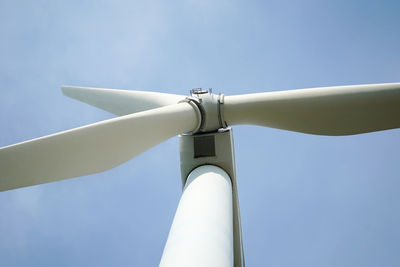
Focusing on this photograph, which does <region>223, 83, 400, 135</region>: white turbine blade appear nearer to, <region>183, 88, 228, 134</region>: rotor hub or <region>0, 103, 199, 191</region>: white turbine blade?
<region>183, 88, 228, 134</region>: rotor hub

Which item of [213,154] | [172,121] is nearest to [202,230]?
[172,121]

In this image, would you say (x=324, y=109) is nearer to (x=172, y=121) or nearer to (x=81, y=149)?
(x=172, y=121)

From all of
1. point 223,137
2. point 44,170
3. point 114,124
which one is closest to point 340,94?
point 223,137

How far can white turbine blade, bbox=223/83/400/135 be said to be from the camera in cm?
760

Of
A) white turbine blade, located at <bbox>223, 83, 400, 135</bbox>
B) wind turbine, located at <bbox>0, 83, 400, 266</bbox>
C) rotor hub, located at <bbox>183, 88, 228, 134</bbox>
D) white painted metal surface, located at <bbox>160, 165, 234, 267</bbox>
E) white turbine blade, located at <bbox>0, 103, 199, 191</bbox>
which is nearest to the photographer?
white painted metal surface, located at <bbox>160, 165, 234, 267</bbox>

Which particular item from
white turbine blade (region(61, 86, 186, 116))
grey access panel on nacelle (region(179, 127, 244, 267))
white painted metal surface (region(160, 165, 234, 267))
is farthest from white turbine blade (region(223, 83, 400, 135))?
white turbine blade (region(61, 86, 186, 116))

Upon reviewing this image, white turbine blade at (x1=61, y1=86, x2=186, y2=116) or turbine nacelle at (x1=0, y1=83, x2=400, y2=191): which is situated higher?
white turbine blade at (x1=61, y1=86, x2=186, y2=116)

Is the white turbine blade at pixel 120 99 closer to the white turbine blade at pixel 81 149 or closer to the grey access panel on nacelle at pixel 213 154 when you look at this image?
the grey access panel on nacelle at pixel 213 154

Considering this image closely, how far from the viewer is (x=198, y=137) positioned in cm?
957

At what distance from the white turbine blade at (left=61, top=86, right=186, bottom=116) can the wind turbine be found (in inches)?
1.4

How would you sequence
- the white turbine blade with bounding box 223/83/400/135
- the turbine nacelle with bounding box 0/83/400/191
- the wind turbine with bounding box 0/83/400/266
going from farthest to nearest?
1. the white turbine blade with bounding box 223/83/400/135
2. the turbine nacelle with bounding box 0/83/400/191
3. the wind turbine with bounding box 0/83/400/266

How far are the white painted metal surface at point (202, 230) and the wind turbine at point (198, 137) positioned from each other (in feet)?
0.06

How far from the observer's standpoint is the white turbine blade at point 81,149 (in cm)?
477


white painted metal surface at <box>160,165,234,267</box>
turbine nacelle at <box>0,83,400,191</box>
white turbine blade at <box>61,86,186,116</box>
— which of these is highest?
white turbine blade at <box>61,86,186,116</box>
